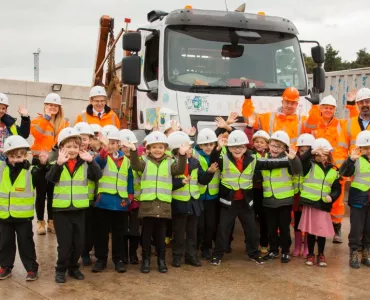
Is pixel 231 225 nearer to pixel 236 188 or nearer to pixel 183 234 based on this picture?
pixel 236 188

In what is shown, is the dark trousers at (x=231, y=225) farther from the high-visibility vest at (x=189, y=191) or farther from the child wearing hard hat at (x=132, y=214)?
the child wearing hard hat at (x=132, y=214)

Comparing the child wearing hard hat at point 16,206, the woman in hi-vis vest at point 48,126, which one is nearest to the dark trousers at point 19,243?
the child wearing hard hat at point 16,206

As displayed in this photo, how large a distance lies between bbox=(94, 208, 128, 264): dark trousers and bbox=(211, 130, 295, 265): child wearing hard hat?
1.05 meters

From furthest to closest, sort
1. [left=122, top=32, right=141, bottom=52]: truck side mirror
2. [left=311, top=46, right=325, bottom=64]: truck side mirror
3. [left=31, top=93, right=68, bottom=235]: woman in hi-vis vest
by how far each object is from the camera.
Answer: [left=311, top=46, right=325, bottom=64]: truck side mirror, [left=122, top=32, right=141, bottom=52]: truck side mirror, [left=31, top=93, right=68, bottom=235]: woman in hi-vis vest

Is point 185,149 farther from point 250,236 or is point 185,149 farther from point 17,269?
point 17,269

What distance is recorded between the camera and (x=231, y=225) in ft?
21.0

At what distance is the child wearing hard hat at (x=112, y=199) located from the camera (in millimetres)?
5840

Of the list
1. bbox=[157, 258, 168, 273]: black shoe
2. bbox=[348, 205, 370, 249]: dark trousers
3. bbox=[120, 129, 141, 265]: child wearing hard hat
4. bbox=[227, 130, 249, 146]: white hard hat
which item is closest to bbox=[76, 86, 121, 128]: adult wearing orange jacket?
bbox=[120, 129, 141, 265]: child wearing hard hat

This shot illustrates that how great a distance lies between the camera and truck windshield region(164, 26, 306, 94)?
23.9 ft

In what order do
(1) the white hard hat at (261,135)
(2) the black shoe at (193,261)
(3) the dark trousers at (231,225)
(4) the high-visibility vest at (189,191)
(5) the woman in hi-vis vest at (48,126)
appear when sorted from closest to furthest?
1. (4) the high-visibility vest at (189,191)
2. (2) the black shoe at (193,261)
3. (3) the dark trousers at (231,225)
4. (1) the white hard hat at (261,135)
5. (5) the woman in hi-vis vest at (48,126)

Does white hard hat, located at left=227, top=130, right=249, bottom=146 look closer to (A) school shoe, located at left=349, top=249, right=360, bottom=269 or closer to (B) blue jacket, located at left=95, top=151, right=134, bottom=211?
(B) blue jacket, located at left=95, top=151, right=134, bottom=211

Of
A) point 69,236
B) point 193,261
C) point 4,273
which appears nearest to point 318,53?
point 193,261

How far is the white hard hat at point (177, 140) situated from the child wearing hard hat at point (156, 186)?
0.27 ft

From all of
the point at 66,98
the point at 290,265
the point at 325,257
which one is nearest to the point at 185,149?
the point at 290,265
